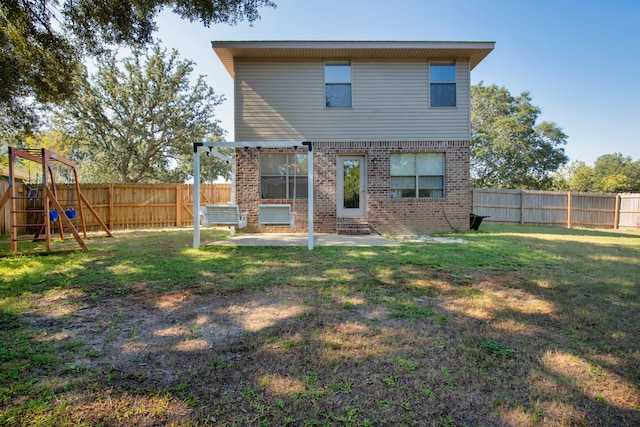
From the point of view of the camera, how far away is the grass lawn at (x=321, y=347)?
5.91ft

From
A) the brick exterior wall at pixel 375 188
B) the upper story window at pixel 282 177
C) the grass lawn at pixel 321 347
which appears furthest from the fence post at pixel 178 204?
the grass lawn at pixel 321 347

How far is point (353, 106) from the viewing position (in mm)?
10406

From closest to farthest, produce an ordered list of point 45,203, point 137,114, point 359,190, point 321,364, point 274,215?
1. point 321,364
2. point 45,203
3. point 274,215
4. point 359,190
5. point 137,114

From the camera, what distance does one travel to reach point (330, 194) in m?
10.3

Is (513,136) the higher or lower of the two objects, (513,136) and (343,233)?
the higher

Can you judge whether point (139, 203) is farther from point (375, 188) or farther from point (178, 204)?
point (375, 188)

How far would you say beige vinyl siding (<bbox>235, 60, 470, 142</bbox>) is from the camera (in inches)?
405

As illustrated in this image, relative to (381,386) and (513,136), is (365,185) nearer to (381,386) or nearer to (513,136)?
(381,386)

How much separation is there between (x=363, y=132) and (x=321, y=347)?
8852 millimetres

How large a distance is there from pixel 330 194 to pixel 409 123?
3.54m

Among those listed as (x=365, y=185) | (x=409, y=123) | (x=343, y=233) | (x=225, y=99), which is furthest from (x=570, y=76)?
(x=225, y=99)

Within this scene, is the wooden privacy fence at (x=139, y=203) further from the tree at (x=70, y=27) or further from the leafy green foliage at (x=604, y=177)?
the leafy green foliage at (x=604, y=177)

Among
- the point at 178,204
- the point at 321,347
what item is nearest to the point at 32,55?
the point at 178,204

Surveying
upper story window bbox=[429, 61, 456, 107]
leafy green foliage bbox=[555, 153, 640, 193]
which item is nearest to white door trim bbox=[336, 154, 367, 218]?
upper story window bbox=[429, 61, 456, 107]
